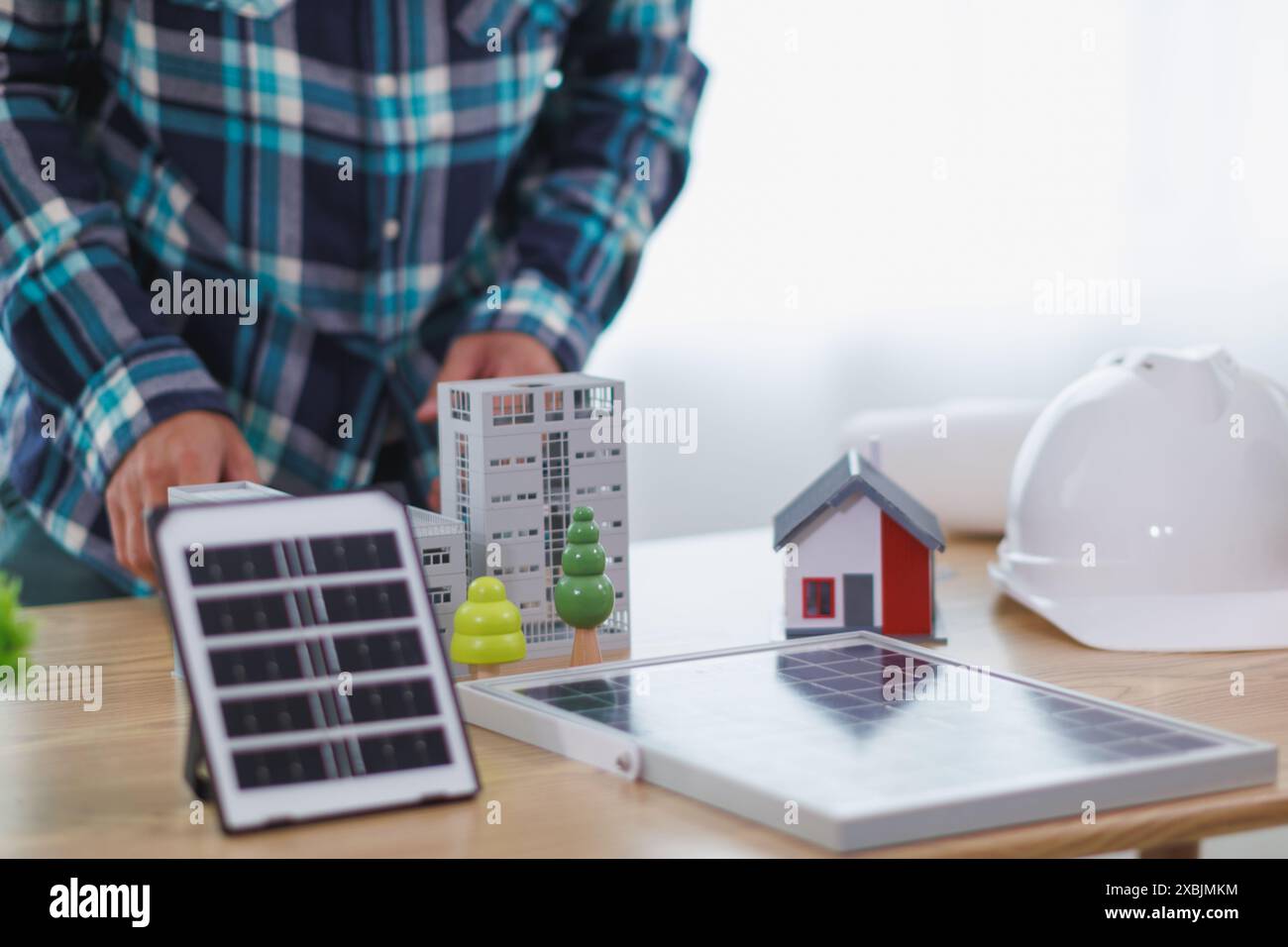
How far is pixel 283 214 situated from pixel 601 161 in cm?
31

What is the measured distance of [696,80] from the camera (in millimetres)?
1484

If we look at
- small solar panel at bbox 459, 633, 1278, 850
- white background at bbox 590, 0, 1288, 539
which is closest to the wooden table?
small solar panel at bbox 459, 633, 1278, 850

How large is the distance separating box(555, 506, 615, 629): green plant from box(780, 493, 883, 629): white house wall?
149 mm

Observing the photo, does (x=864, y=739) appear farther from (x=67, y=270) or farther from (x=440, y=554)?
(x=67, y=270)

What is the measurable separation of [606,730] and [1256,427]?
1.72 feet

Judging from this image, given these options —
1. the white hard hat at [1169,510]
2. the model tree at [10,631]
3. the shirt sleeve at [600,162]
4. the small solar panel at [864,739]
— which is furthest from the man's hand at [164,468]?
the white hard hat at [1169,510]

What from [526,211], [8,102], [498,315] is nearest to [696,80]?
[526,211]

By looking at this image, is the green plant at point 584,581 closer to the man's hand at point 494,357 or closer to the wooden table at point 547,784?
the wooden table at point 547,784

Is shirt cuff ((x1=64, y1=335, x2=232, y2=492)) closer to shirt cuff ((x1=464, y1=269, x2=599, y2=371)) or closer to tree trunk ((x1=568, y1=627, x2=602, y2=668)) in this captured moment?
shirt cuff ((x1=464, y1=269, x2=599, y2=371))

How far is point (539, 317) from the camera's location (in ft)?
4.24

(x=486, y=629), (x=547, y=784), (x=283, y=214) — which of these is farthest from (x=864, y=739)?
(x=283, y=214)

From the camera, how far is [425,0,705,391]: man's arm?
1358 millimetres

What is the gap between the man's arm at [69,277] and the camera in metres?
1.17
